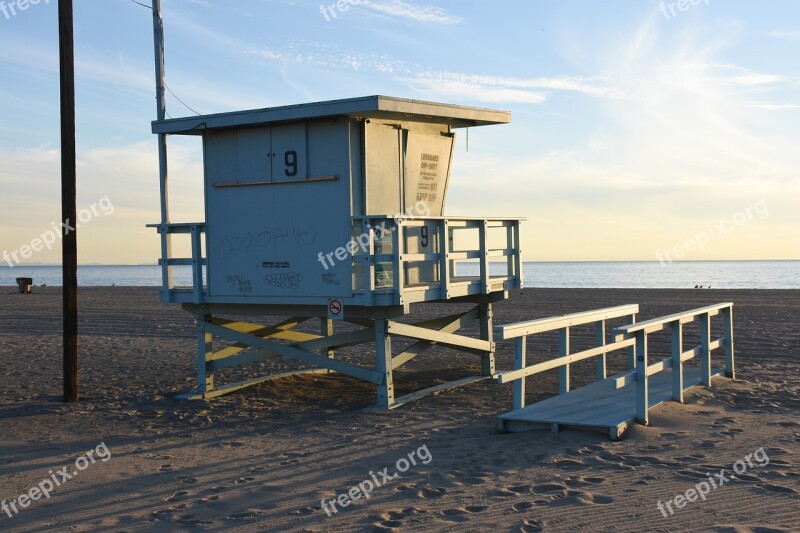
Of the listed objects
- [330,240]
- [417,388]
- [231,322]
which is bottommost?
[417,388]

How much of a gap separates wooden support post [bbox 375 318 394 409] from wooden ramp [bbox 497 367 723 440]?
1947mm

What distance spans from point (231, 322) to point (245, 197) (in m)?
2.02

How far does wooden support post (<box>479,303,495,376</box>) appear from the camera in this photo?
12469 millimetres

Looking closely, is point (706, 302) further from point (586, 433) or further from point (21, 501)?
point (21, 501)

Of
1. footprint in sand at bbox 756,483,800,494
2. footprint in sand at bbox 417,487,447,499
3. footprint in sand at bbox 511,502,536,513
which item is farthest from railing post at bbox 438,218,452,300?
footprint in sand at bbox 756,483,800,494

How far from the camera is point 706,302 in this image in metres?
28.9

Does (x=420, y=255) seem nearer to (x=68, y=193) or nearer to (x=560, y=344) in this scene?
(x=560, y=344)

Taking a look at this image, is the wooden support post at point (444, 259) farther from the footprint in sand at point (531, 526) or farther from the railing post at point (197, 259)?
the footprint in sand at point (531, 526)

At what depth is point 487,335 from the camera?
12.7 m

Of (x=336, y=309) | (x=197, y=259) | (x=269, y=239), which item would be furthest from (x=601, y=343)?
(x=197, y=259)

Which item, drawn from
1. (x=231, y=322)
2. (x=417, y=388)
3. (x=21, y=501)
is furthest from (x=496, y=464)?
(x=231, y=322)

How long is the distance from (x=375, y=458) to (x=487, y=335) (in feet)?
17.7

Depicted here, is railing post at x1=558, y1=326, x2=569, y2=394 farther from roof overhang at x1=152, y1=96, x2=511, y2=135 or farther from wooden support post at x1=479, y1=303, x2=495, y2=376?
roof overhang at x1=152, y1=96, x2=511, y2=135

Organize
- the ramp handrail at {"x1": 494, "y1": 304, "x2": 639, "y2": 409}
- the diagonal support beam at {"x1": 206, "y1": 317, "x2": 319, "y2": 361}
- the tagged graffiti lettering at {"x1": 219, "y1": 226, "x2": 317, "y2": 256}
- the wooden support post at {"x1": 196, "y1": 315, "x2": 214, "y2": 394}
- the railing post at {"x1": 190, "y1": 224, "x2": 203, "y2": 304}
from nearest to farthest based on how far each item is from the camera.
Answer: the ramp handrail at {"x1": 494, "y1": 304, "x2": 639, "y2": 409}
the tagged graffiti lettering at {"x1": 219, "y1": 226, "x2": 317, "y2": 256}
the railing post at {"x1": 190, "y1": 224, "x2": 203, "y2": 304}
the wooden support post at {"x1": 196, "y1": 315, "x2": 214, "y2": 394}
the diagonal support beam at {"x1": 206, "y1": 317, "x2": 319, "y2": 361}
